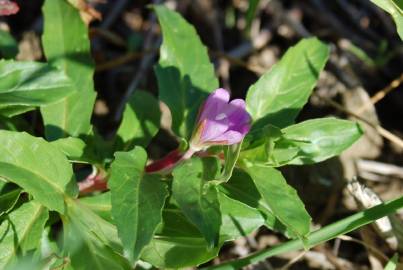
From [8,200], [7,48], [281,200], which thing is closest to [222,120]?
[281,200]

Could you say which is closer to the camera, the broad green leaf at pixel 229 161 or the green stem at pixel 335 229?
the broad green leaf at pixel 229 161

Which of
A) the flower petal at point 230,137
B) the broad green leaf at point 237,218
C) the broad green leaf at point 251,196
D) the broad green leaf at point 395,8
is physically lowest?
the broad green leaf at point 237,218

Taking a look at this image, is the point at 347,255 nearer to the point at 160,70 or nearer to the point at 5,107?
the point at 160,70

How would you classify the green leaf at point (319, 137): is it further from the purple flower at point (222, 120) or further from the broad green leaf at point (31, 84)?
the broad green leaf at point (31, 84)

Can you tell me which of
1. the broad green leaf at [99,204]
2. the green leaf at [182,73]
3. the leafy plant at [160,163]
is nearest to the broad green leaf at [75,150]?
the leafy plant at [160,163]

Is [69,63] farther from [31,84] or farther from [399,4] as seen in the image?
[399,4]

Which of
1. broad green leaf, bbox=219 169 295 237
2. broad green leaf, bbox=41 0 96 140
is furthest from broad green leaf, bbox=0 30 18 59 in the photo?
broad green leaf, bbox=219 169 295 237
